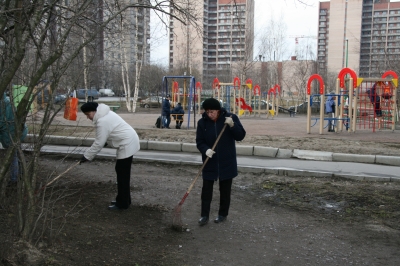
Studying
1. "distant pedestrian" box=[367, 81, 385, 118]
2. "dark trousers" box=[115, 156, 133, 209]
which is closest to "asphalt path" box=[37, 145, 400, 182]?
"dark trousers" box=[115, 156, 133, 209]

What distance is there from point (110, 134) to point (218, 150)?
135 cm

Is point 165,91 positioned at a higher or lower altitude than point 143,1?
lower

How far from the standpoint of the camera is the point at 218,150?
4.88 metres

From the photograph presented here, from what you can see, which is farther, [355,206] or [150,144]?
[150,144]

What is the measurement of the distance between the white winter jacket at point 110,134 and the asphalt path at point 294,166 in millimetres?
2096

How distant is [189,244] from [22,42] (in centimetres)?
251

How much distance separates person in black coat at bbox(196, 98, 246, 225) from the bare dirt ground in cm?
32

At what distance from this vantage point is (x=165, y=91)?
1683 cm

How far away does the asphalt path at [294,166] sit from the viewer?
7.66 meters

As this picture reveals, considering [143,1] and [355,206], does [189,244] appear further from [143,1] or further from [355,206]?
[143,1]

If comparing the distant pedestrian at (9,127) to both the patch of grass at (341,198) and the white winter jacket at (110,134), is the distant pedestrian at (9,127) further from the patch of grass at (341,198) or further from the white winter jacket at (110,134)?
the patch of grass at (341,198)

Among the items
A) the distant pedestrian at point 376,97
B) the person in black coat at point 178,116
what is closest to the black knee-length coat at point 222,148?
the person in black coat at point 178,116

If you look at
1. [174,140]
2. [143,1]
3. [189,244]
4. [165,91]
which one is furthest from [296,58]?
[189,244]

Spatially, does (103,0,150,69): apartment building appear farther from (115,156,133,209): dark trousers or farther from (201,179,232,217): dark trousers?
(201,179,232,217): dark trousers
